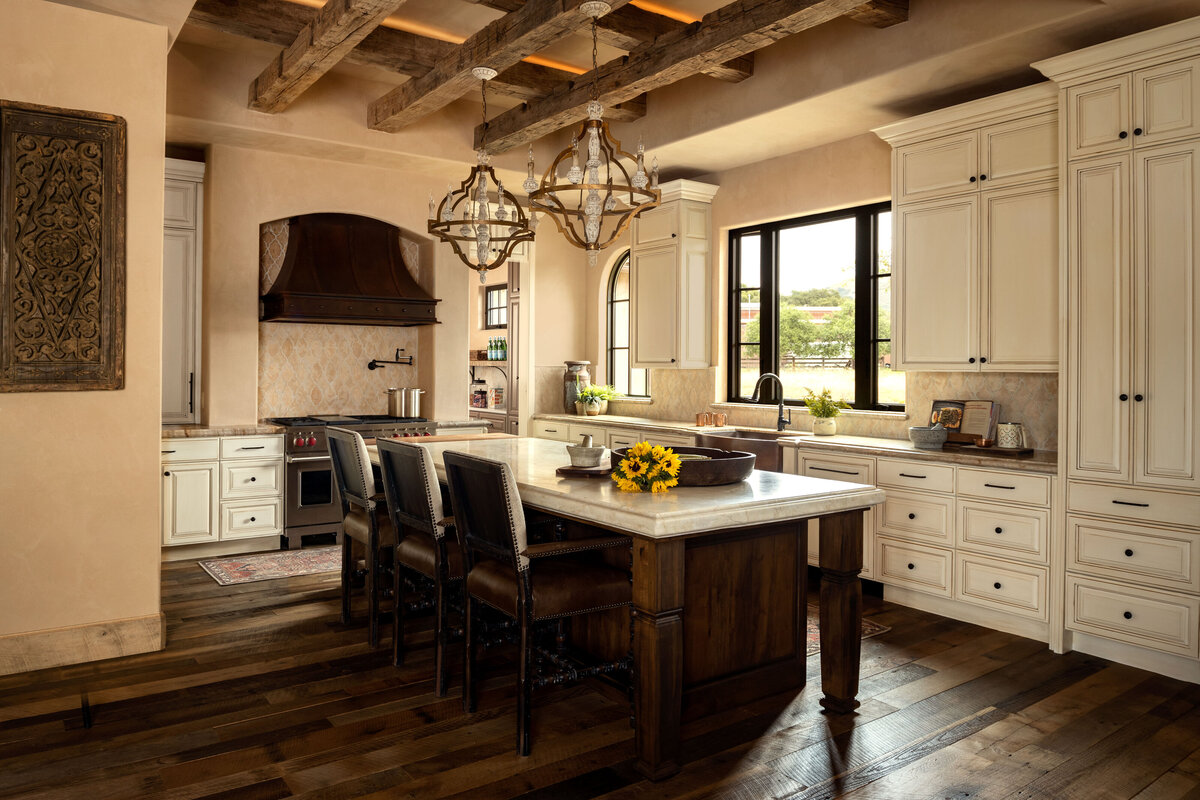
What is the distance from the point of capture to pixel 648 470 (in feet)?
9.34

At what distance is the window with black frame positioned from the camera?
5348 millimetres

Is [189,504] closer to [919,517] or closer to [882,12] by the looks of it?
[919,517]

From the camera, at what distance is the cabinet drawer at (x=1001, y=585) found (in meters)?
3.86

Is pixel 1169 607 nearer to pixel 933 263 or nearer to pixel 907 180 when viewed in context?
pixel 933 263

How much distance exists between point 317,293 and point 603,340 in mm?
2869

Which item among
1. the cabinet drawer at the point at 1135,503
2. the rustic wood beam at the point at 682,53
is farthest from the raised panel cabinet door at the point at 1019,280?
the rustic wood beam at the point at 682,53

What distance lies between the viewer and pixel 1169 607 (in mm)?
3391

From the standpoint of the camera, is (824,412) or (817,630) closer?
(817,630)

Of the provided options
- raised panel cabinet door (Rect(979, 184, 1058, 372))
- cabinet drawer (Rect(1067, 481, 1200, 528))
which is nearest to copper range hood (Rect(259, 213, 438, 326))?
raised panel cabinet door (Rect(979, 184, 1058, 372))

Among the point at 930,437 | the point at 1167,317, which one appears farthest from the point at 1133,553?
the point at 930,437

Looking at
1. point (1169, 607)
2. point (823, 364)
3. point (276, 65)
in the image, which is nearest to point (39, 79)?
point (276, 65)

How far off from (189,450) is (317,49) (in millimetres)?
2761

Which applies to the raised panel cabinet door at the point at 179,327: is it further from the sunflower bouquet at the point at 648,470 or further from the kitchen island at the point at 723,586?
the sunflower bouquet at the point at 648,470

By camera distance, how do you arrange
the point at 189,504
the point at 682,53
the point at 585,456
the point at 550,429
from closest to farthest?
the point at 585,456
the point at 682,53
the point at 189,504
the point at 550,429
